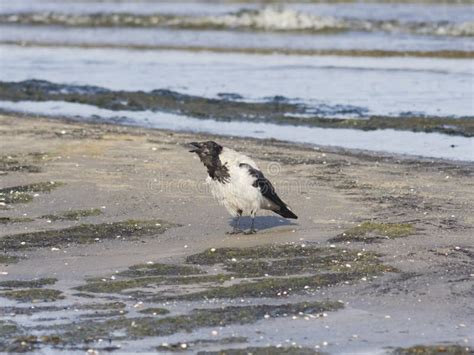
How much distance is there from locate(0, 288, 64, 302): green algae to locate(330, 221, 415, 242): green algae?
2947 millimetres

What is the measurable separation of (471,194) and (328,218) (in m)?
2.03

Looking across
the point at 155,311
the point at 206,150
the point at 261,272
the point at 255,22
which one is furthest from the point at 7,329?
the point at 255,22

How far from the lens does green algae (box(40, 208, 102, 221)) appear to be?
448 inches

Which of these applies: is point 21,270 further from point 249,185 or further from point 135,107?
point 135,107

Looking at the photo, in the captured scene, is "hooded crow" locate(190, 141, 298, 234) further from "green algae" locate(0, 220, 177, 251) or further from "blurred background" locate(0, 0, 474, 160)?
"blurred background" locate(0, 0, 474, 160)

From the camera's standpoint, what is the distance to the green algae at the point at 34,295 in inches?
329

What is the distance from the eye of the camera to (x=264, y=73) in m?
26.5

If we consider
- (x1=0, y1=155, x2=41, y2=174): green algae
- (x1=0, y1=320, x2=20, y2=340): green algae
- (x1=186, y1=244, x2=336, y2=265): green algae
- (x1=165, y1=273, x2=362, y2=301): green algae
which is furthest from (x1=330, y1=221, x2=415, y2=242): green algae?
(x1=0, y1=155, x2=41, y2=174): green algae

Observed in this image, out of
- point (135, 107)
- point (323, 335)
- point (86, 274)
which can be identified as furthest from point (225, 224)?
point (135, 107)

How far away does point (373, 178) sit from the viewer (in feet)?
44.5

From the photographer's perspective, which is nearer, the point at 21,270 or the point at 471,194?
the point at 21,270

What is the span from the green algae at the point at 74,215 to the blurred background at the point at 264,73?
19.0ft

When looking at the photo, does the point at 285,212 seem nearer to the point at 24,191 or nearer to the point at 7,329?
the point at 24,191

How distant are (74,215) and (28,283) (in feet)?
8.69
